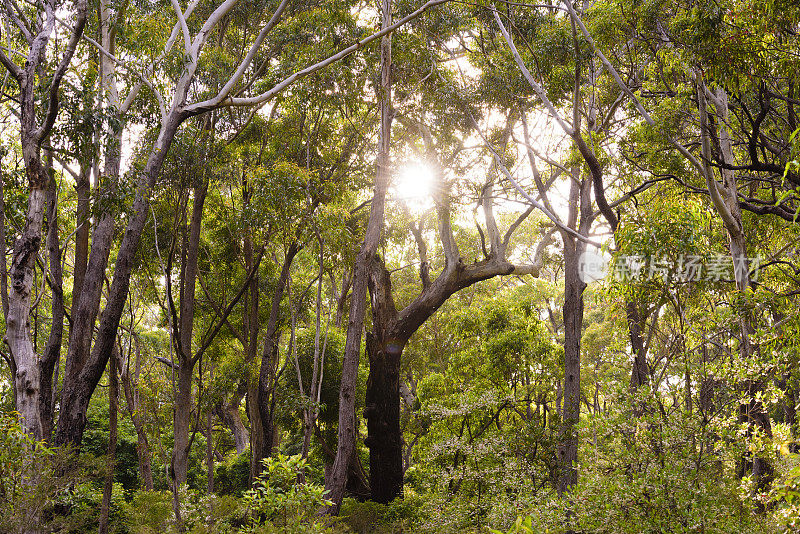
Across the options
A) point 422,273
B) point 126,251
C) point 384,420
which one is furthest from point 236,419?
point 126,251

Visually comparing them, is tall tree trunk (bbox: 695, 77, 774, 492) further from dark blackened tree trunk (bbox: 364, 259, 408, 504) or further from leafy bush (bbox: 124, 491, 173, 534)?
leafy bush (bbox: 124, 491, 173, 534)

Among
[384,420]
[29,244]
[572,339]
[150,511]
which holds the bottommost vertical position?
[150,511]

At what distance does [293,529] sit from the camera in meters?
4.39

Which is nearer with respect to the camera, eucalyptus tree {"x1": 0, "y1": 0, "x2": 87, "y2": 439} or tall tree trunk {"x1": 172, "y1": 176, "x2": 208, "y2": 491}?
eucalyptus tree {"x1": 0, "y1": 0, "x2": 87, "y2": 439}

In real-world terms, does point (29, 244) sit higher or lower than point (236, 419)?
higher

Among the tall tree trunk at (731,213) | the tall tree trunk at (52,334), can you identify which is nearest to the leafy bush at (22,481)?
the tall tree trunk at (52,334)

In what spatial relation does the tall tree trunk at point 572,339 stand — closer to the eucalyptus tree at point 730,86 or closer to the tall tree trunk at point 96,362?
the eucalyptus tree at point 730,86

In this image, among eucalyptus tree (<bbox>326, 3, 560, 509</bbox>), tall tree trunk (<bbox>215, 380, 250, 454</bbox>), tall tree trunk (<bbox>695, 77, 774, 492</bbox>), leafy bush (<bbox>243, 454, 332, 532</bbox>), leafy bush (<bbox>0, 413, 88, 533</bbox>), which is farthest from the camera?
tall tree trunk (<bbox>215, 380, 250, 454</bbox>)

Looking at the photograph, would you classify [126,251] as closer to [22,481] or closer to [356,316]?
[22,481]

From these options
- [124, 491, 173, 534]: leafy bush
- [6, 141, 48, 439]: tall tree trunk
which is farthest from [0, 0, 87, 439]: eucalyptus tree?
[124, 491, 173, 534]: leafy bush

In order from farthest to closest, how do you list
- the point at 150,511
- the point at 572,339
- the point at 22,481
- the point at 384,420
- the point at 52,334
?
1. the point at 384,420
2. the point at 572,339
3. the point at 150,511
4. the point at 52,334
5. the point at 22,481

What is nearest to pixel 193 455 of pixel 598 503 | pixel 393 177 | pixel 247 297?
pixel 247 297

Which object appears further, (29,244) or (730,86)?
(730,86)

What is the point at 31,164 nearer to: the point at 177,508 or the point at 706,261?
the point at 177,508
